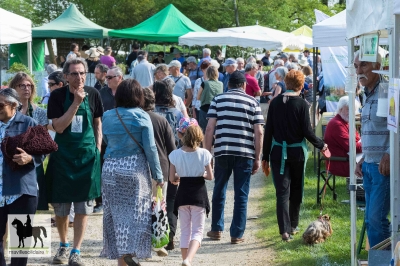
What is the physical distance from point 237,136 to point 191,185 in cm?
142

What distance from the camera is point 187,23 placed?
94.2ft

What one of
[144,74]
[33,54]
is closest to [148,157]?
[144,74]

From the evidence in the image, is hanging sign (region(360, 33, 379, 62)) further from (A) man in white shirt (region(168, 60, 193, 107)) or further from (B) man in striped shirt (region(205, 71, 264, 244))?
(A) man in white shirt (region(168, 60, 193, 107))

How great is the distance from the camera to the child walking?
7070mm

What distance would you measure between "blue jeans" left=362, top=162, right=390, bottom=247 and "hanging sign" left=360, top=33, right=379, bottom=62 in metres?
0.91

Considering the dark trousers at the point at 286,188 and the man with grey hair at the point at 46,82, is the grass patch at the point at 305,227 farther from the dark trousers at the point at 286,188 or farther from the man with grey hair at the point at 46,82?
the man with grey hair at the point at 46,82

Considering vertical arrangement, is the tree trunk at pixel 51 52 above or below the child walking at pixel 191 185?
above

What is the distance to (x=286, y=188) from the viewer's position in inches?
330

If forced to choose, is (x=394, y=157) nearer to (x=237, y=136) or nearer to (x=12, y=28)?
(x=237, y=136)

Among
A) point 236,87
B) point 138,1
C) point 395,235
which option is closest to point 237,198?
point 236,87

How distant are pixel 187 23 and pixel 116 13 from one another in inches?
718

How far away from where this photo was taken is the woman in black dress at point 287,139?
830 centimetres

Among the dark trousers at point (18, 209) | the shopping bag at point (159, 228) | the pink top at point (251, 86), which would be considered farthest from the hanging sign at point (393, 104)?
the pink top at point (251, 86)

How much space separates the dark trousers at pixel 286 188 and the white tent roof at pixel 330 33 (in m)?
3.99
